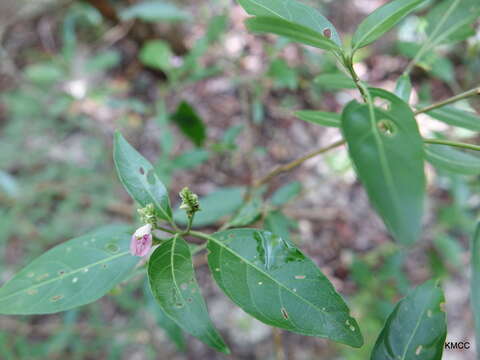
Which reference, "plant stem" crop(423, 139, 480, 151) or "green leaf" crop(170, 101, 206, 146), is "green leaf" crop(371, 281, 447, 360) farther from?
"green leaf" crop(170, 101, 206, 146)

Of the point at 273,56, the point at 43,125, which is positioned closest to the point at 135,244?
the point at 273,56

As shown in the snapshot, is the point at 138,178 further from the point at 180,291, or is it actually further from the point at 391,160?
the point at 391,160

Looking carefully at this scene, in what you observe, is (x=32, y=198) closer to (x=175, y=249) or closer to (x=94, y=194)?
(x=94, y=194)

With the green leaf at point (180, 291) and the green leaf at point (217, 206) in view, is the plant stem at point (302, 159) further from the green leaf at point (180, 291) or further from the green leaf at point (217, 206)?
the green leaf at point (180, 291)

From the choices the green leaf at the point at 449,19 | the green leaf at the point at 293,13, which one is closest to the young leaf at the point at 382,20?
the green leaf at the point at 293,13

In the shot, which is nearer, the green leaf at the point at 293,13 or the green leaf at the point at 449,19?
the green leaf at the point at 293,13

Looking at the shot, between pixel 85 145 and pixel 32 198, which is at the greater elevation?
pixel 85 145

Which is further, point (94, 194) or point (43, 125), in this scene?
point (43, 125)
